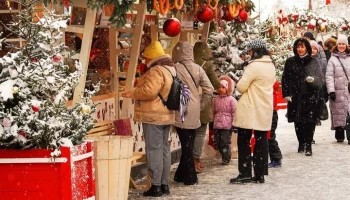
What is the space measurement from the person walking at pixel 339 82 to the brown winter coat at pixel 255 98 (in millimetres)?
4422

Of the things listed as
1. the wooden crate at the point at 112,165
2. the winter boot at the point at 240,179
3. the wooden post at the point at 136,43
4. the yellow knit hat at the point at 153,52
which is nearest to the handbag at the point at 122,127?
the yellow knit hat at the point at 153,52

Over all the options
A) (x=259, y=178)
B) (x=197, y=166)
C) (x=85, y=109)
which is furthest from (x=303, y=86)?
(x=85, y=109)

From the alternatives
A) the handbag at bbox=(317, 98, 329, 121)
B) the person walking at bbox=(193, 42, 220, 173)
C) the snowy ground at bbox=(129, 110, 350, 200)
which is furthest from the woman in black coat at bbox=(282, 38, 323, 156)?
the person walking at bbox=(193, 42, 220, 173)

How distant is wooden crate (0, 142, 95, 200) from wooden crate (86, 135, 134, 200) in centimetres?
169

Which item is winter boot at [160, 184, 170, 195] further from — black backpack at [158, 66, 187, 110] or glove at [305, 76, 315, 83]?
glove at [305, 76, 315, 83]

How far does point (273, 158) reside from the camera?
1222cm

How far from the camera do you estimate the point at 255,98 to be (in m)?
10.4

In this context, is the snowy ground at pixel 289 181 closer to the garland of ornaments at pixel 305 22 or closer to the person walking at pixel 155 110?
the person walking at pixel 155 110

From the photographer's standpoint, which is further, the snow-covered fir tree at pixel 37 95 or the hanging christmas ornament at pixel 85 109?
the hanging christmas ornament at pixel 85 109

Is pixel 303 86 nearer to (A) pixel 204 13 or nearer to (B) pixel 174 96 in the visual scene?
(A) pixel 204 13

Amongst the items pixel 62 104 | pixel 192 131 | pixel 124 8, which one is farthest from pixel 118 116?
pixel 62 104

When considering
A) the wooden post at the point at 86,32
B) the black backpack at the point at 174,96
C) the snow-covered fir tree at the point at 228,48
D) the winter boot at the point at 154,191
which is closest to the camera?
the wooden post at the point at 86,32

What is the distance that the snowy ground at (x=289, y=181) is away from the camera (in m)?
9.73

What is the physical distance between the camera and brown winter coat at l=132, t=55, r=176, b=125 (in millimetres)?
9281
